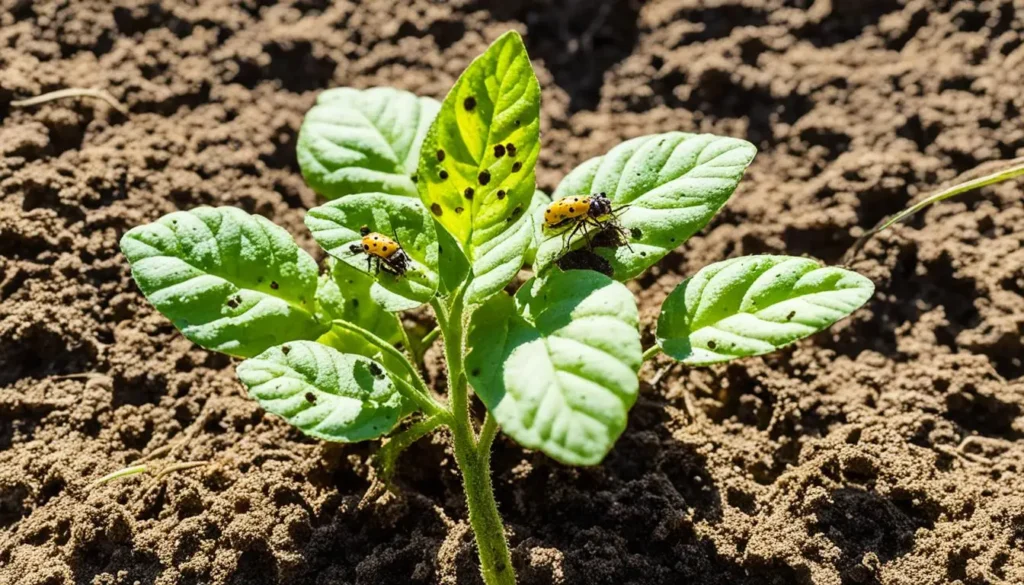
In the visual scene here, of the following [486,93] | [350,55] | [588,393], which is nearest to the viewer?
[588,393]

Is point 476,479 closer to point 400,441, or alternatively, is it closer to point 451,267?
point 400,441

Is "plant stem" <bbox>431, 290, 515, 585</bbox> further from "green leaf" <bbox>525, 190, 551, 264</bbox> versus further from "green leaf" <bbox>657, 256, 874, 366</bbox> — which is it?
"green leaf" <bbox>657, 256, 874, 366</bbox>

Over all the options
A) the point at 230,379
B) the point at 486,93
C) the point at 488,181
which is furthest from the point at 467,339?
the point at 230,379

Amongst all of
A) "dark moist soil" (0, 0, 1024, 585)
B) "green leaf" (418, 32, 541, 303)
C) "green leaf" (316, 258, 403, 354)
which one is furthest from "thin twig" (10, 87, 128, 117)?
"green leaf" (418, 32, 541, 303)

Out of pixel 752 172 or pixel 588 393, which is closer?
pixel 588 393

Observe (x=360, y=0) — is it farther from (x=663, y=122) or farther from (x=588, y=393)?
(x=588, y=393)
